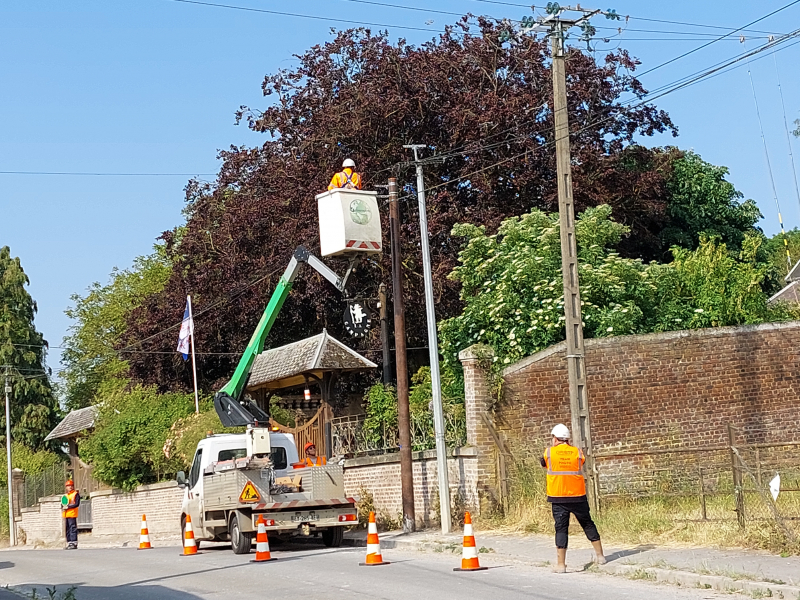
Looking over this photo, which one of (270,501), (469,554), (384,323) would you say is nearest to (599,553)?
(469,554)

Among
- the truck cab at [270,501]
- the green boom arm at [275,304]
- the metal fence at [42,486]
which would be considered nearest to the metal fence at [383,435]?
the truck cab at [270,501]

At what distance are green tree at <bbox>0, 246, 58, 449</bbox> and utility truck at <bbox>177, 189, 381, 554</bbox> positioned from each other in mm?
41285

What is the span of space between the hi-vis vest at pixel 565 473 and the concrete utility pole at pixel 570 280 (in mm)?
4579

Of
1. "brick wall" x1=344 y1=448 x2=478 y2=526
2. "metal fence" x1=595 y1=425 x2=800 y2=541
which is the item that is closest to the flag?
"brick wall" x1=344 y1=448 x2=478 y2=526

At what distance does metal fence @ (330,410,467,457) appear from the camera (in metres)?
21.8

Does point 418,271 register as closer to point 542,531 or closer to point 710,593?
point 542,531

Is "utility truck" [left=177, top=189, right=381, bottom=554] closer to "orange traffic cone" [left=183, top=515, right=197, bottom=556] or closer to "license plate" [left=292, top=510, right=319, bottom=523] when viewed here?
"license plate" [left=292, top=510, right=319, bottom=523]

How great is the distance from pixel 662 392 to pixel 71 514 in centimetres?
1522

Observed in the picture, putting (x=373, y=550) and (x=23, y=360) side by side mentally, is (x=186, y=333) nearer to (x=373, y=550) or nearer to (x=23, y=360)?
(x=373, y=550)

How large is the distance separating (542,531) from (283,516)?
431 centimetres

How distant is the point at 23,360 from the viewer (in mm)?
60719

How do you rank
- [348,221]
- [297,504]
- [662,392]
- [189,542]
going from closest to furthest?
[297,504]
[189,542]
[348,221]
[662,392]

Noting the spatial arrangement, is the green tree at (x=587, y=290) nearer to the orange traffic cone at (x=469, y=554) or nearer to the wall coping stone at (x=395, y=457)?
the wall coping stone at (x=395, y=457)

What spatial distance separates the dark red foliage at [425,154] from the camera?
29.6 meters
